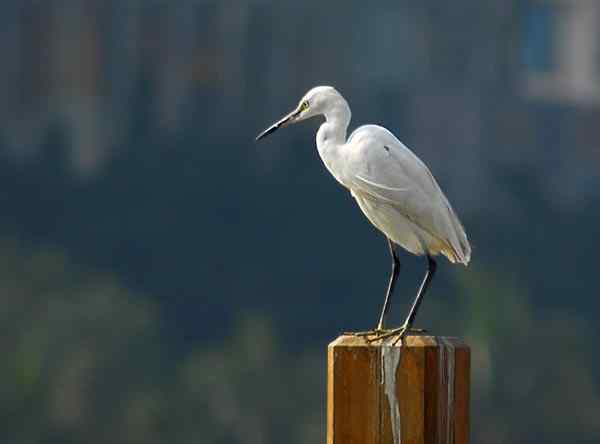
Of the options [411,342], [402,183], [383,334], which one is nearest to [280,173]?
[402,183]

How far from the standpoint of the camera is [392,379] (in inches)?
134

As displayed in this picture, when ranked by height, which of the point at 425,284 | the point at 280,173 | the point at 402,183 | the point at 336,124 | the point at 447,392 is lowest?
the point at 447,392

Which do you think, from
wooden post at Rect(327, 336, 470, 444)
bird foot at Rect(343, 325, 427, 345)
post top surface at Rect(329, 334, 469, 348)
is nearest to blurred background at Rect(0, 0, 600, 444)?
bird foot at Rect(343, 325, 427, 345)

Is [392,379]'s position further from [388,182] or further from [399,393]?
[388,182]

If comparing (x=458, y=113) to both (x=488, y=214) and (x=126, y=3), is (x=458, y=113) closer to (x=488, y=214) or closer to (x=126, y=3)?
(x=488, y=214)

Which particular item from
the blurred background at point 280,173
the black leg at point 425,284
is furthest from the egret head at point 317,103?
the blurred background at point 280,173

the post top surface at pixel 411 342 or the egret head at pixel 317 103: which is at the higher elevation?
the egret head at pixel 317 103

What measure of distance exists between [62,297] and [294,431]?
245 cm

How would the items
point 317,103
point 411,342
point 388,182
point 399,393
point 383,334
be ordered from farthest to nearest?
point 317,103, point 388,182, point 383,334, point 411,342, point 399,393

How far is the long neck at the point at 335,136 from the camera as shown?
427 centimetres

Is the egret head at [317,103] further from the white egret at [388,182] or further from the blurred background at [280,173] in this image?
the blurred background at [280,173]

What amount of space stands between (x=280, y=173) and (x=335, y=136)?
15880mm

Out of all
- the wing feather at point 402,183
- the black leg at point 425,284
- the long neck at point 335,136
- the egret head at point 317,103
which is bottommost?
the black leg at point 425,284

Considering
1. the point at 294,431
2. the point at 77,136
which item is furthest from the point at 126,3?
the point at 294,431
